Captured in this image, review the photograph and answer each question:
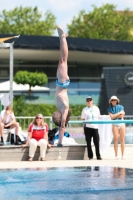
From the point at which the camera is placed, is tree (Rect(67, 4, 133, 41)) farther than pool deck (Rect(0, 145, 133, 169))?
Yes

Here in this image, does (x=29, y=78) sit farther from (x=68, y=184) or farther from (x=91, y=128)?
(x=68, y=184)

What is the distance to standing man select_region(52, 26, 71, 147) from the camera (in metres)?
12.4

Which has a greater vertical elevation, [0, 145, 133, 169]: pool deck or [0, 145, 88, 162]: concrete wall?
[0, 145, 88, 162]: concrete wall

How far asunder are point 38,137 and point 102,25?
206 ft

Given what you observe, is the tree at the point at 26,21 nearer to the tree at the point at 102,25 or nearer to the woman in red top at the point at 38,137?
the tree at the point at 102,25

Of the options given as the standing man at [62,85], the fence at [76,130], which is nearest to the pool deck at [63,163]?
the standing man at [62,85]

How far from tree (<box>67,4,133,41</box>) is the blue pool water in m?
63.2

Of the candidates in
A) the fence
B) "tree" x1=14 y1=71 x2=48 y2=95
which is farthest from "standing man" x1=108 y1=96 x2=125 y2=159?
"tree" x1=14 y1=71 x2=48 y2=95

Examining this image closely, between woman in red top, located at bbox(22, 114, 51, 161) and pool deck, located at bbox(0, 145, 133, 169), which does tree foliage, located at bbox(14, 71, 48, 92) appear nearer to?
pool deck, located at bbox(0, 145, 133, 169)

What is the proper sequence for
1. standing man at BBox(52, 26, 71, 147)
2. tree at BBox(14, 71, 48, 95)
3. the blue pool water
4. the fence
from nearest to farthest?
the blue pool water, standing man at BBox(52, 26, 71, 147), the fence, tree at BBox(14, 71, 48, 95)

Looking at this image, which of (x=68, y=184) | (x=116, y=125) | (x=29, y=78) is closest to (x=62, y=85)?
(x=68, y=184)

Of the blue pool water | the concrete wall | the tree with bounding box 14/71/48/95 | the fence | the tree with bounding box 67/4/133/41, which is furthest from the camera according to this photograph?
the tree with bounding box 67/4/133/41

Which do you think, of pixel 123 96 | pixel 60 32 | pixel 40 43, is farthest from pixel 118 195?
pixel 40 43

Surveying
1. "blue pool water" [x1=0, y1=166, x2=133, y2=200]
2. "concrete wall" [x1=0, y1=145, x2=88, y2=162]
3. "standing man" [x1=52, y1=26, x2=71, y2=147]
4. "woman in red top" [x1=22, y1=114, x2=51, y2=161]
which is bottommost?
"blue pool water" [x1=0, y1=166, x2=133, y2=200]
